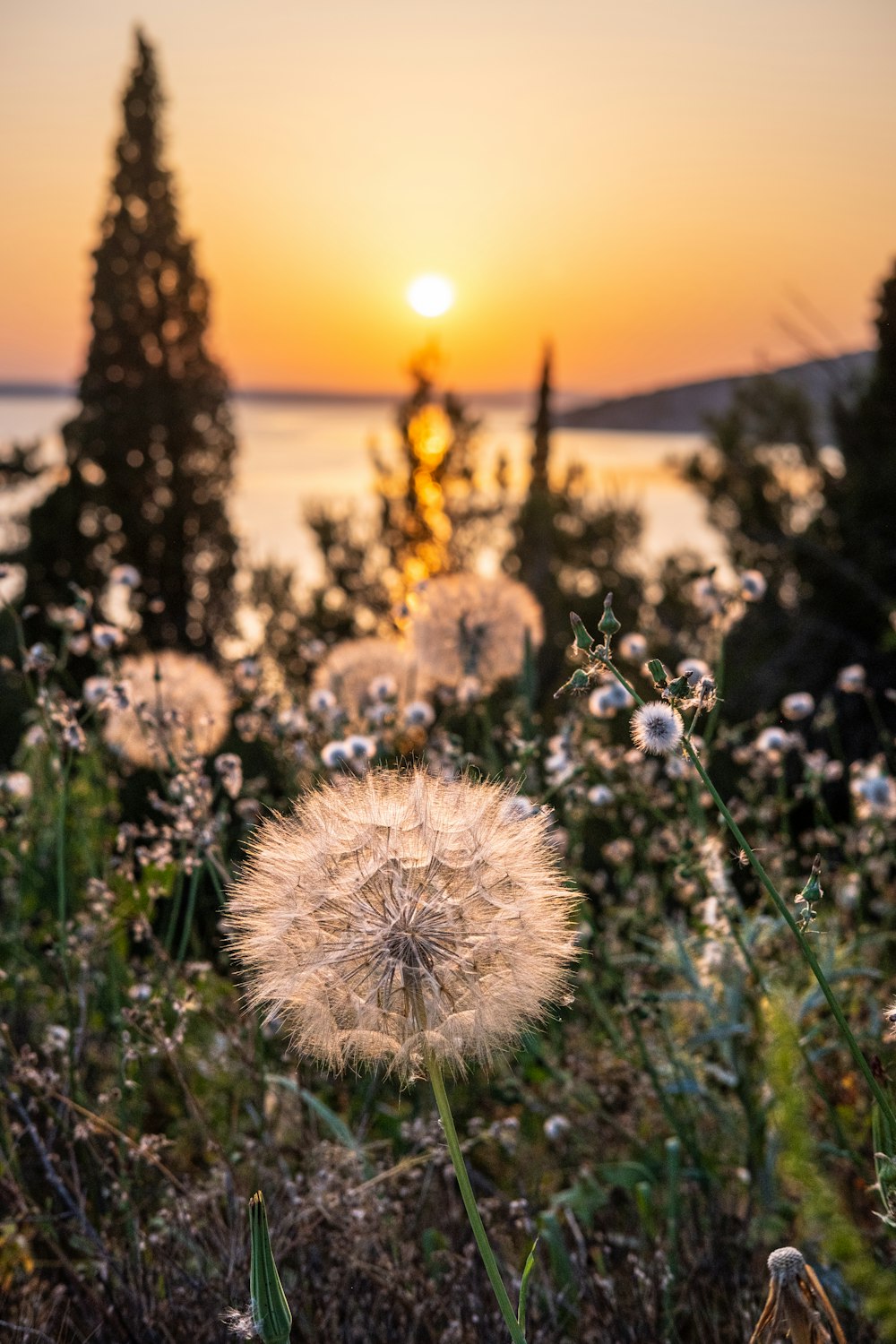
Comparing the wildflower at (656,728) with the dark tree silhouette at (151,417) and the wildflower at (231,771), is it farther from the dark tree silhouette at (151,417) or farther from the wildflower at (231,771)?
the dark tree silhouette at (151,417)

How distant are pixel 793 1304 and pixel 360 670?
11.6ft

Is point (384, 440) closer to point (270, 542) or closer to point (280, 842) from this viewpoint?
point (270, 542)

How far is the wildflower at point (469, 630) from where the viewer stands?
4793mm

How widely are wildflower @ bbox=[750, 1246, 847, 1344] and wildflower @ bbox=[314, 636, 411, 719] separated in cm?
300

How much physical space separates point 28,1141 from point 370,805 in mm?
2413

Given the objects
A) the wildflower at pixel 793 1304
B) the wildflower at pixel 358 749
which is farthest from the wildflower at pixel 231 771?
the wildflower at pixel 793 1304

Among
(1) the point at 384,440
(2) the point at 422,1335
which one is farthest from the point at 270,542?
(2) the point at 422,1335

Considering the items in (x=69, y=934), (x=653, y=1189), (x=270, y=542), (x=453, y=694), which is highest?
(x=453, y=694)

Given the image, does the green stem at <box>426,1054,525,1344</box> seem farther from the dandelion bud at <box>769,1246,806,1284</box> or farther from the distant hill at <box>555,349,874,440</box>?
the distant hill at <box>555,349,874,440</box>

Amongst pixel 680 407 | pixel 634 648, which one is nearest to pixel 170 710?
pixel 634 648

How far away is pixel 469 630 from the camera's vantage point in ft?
16.0

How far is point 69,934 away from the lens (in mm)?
3758

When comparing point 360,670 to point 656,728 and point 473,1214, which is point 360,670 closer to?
point 656,728

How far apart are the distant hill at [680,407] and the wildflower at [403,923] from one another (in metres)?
11.0
